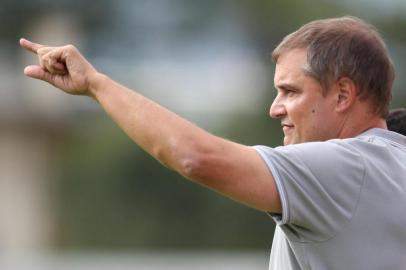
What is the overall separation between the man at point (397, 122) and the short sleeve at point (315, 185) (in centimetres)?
89

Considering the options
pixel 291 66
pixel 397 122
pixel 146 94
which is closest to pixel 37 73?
pixel 291 66

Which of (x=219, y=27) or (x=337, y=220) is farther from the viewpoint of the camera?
(x=219, y=27)

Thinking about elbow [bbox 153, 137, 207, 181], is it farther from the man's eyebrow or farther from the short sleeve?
the man's eyebrow

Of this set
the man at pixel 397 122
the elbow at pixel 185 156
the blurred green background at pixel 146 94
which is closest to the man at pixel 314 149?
the elbow at pixel 185 156

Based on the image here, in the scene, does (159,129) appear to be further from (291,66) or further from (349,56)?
(349,56)

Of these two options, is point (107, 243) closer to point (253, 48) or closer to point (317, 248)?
point (253, 48)

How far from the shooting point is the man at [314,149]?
5.00 meters

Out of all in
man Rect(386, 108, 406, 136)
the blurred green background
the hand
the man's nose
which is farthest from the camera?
the blurred green background

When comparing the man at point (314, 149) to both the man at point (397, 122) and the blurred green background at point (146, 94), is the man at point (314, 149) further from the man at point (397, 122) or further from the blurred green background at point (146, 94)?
the blurred green background at point (146, 94)

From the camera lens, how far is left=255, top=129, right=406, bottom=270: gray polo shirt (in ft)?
16.7

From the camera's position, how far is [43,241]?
2934cm

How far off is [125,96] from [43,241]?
24585mm

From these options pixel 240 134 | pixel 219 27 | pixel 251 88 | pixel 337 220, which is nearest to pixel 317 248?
pixel 337 220

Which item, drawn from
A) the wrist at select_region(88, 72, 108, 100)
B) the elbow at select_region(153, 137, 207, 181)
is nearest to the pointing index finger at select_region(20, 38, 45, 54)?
the wrist at select_region(88, 72, 108, 100)
